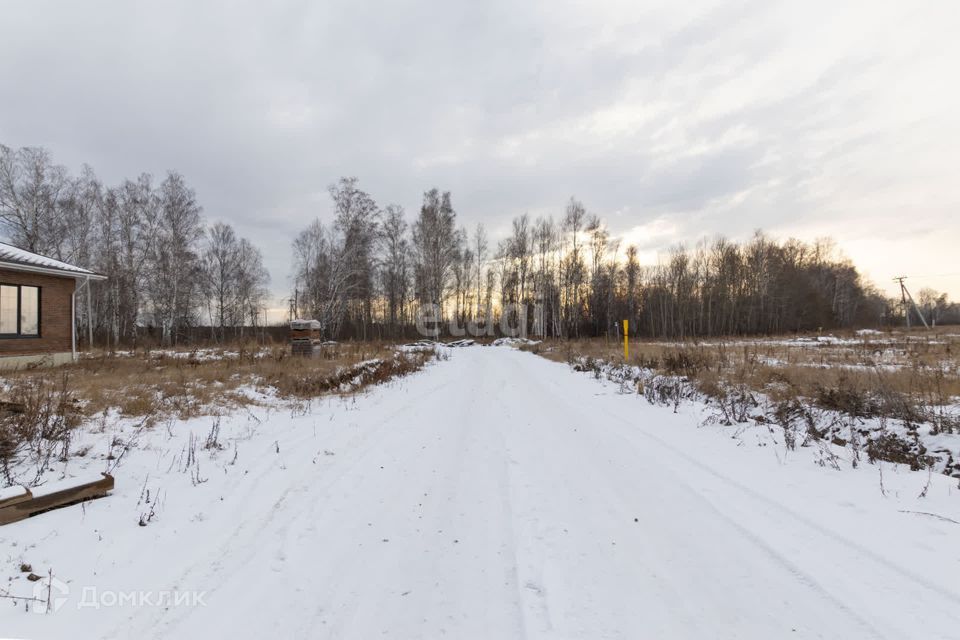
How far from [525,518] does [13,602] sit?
3198 mm

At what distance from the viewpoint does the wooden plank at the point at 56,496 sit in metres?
3.03

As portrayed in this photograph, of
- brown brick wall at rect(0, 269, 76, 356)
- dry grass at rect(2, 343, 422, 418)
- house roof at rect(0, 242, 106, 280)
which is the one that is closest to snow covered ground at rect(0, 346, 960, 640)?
dry grass at rect(2, 343, 422, 418)

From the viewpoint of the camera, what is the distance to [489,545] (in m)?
2.79

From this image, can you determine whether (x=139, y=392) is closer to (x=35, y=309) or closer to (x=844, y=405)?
(x=35, y=309)

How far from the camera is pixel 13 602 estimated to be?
2213 mm

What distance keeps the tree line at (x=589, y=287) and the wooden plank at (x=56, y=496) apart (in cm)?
3169

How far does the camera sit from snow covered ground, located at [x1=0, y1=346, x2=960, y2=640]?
207 cm

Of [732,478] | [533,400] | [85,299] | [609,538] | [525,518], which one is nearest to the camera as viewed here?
[609,538]

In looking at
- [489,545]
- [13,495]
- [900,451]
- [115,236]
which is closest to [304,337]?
[13,495]

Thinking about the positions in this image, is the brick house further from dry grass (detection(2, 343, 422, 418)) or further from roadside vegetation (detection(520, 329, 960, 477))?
roadside vegetation (detection(520, 329, 960, 477))

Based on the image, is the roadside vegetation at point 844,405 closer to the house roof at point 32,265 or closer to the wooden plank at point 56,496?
the wooden plank at point 56,496

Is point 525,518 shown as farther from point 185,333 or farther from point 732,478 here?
point 185,333

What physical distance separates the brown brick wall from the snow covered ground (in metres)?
12.9

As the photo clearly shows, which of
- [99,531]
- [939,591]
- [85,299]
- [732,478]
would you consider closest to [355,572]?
[99,531]
